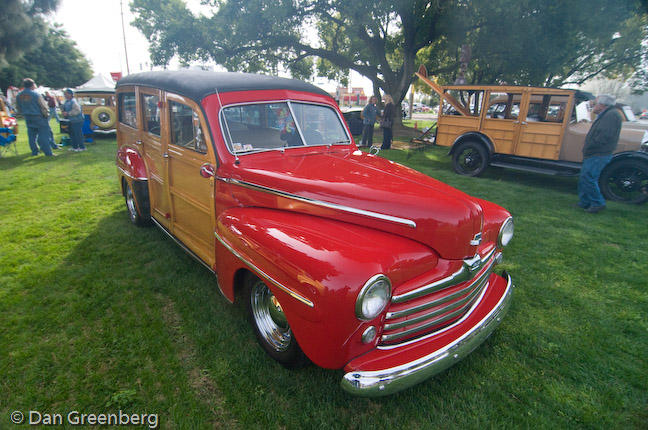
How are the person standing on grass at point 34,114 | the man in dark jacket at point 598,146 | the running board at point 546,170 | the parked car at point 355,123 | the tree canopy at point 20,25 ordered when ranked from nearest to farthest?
1. the man in dark jacket at point 598,146
2. the running board at point 546,170
3. the person standing on grass at point 34,114
4. the parked car at point 355,123
5. the tree canopy at point 20,25

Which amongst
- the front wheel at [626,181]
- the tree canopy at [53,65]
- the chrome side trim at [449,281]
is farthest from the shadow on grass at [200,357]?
the tree canopy at [53,65]

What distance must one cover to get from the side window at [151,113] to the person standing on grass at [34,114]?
6.31m

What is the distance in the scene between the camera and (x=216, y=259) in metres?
2.74

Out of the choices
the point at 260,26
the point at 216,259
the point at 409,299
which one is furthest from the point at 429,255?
the point at 260,26

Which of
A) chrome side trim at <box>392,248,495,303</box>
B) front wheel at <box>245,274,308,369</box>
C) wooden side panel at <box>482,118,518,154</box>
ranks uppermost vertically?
wooden side panel at <box>482,118,518,154</box>

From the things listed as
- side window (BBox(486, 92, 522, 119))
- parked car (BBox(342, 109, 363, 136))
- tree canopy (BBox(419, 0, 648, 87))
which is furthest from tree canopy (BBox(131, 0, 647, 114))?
side window (BBox(486, 92, 522, 119))

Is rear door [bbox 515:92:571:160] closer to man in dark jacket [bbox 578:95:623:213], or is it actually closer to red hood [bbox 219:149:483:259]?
man in dark jacket [bbox 578:95:623:213]

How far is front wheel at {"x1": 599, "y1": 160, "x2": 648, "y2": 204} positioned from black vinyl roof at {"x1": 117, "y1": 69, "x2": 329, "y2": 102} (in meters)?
6.30

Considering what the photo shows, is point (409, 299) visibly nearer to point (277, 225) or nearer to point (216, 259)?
point (277, 225)

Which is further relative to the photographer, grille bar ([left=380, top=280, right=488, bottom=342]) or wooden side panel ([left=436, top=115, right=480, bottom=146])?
wooden side panel ([left=436, top=115, right=480, bottom=146])

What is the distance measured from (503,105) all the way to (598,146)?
9.51 ft

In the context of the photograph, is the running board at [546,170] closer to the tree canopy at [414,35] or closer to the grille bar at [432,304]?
the grille bar at [432,304]

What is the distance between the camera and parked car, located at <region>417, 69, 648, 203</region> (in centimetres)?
657

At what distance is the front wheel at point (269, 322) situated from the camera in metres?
2.30
